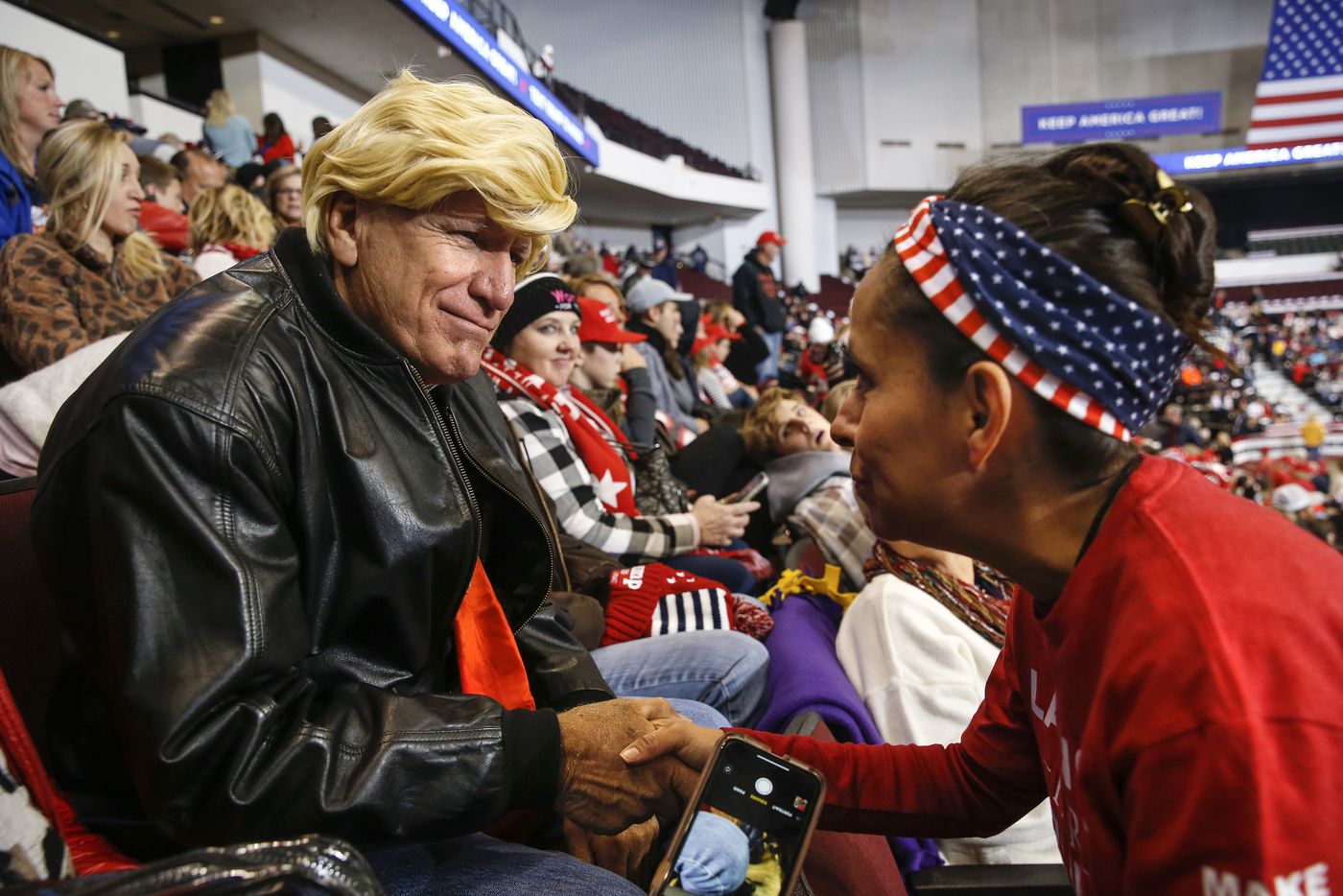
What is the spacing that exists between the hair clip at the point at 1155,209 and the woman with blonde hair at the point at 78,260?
2598 mm

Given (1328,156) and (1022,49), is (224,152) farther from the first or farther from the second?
(1328,156)

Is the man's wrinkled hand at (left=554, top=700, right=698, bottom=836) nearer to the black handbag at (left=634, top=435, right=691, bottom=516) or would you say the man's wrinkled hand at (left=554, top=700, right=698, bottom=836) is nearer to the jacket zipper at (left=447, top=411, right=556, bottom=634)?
the jacket zipper at (left=447, top=411, right=556, bottom=634)

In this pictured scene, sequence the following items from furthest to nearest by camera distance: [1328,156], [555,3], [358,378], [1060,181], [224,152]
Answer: [1328,156], [555,3], [224,152], [358,378], [1060,181]

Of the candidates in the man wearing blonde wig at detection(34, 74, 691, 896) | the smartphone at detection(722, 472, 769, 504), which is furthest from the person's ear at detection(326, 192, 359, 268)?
the smartphone at detection(722, 472, 769, 504)

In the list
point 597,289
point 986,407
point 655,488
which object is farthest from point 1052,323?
point 597,289

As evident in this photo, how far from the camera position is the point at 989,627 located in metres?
1.96

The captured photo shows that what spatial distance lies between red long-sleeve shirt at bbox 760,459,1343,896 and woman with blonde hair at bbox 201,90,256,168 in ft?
27.6

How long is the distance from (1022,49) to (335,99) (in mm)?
15572

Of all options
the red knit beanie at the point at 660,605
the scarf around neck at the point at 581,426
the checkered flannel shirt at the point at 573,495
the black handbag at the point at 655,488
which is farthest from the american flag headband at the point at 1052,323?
the black handbag at the point at 655,488

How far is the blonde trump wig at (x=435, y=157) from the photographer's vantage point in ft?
4.32

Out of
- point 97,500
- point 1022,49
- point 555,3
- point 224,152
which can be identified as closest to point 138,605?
point 97,500

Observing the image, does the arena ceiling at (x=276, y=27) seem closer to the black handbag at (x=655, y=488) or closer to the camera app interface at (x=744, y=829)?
the black handbag at (x=655, y=488)

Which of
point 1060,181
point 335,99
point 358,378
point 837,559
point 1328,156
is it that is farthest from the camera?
point 1328,156

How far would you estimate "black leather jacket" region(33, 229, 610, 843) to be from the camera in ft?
3.22
